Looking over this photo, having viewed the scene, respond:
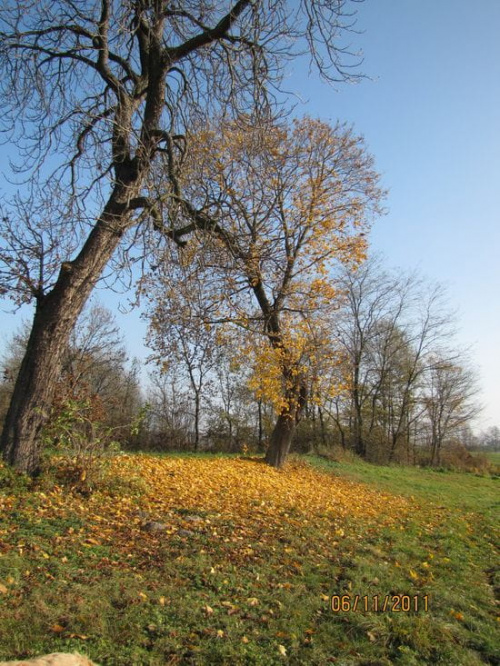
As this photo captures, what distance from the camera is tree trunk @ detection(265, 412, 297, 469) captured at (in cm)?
1352

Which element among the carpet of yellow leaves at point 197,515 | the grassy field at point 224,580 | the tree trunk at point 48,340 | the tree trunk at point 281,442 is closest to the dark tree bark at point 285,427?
the tree trunk at point 281,442

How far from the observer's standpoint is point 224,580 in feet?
13.4

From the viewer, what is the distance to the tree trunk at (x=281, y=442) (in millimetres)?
13523

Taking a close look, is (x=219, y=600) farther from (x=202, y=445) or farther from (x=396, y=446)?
(x=396, y=446)

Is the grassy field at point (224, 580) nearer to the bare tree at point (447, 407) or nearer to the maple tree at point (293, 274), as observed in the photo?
the maple tree at point (293, 274)

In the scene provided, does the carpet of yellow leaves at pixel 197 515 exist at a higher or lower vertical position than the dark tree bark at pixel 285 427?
lower

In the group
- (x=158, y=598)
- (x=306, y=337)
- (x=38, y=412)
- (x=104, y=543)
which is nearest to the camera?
(x=158, y=598)

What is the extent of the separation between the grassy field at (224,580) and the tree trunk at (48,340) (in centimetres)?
45

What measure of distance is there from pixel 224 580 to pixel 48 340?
397 cm

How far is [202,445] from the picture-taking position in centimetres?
2586

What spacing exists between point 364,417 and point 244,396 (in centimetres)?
827

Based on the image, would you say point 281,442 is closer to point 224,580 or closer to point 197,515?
point 197,515

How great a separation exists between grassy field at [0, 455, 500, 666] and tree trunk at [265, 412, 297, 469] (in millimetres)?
6003

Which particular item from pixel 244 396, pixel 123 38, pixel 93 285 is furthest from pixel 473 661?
pixel 244 396
